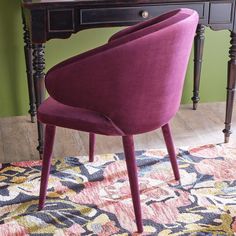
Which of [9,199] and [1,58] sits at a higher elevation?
[1,58]

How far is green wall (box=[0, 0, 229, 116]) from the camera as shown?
2.60 meters

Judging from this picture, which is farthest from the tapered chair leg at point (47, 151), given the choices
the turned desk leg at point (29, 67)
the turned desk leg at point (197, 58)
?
the turned desk leg at point (197, 58)

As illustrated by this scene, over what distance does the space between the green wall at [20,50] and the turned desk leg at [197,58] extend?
0.27 ft

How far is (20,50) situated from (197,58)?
1.04 meters

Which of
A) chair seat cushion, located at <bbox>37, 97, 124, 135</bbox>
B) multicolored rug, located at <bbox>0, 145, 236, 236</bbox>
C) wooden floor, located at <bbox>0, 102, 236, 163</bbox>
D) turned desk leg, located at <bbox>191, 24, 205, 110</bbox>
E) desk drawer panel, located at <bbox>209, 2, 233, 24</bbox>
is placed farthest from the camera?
turned desk leg, located at <bbox>191, 24, 205, 110</bbox>

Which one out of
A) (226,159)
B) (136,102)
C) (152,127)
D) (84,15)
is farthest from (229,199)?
(84,15)

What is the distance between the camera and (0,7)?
8.36ft

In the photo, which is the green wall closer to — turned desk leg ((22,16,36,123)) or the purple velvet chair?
turned desk leg ((22,16,36,123))

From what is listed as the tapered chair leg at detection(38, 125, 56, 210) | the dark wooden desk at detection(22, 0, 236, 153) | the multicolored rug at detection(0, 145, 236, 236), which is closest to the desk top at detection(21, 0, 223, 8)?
the dark wooden desk at detection(22, 0, 236, 153)

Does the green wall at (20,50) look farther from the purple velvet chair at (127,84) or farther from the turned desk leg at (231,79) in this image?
the purple velvet chair at (127,84)

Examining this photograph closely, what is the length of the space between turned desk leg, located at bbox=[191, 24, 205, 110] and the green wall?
0.08 meters

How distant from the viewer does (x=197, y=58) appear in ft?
9.11

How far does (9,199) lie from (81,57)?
0.76 m

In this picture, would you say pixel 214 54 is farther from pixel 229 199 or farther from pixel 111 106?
pixel 111 106
